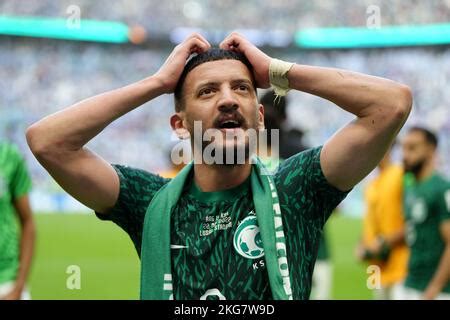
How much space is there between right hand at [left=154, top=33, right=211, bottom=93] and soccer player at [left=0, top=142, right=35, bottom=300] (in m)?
3.00

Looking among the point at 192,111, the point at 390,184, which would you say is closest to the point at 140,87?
the point at 192,111

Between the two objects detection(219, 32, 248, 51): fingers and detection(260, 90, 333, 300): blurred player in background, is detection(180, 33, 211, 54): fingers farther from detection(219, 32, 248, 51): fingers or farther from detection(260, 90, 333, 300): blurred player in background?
detection(260, 90, 333, 300): blurred player in background

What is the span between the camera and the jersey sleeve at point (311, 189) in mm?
3067

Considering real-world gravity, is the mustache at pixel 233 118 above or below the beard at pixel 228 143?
above

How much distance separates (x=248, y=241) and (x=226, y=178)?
0.31 meters

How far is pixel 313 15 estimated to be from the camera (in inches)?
1202

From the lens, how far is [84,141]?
10.3ft

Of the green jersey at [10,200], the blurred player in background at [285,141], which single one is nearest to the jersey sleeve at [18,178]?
the green jersey at [10,200]

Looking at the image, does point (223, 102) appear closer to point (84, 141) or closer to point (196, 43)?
point (196, 43)

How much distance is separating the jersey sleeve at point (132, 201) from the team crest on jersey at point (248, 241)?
16.2 inches

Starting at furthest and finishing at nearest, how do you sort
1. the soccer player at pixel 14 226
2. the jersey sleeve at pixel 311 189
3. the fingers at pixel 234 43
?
the soccer player at pixel 14 226 < the fingers at pixel 234 43 < the jersey sleeve at pixel 311 189

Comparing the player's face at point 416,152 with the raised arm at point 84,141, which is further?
the player's face at point 416,152

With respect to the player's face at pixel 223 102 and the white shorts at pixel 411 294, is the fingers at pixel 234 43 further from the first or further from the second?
the white shorts at pixel 411 294

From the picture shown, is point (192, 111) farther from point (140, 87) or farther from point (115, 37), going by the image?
point (115, 37)
